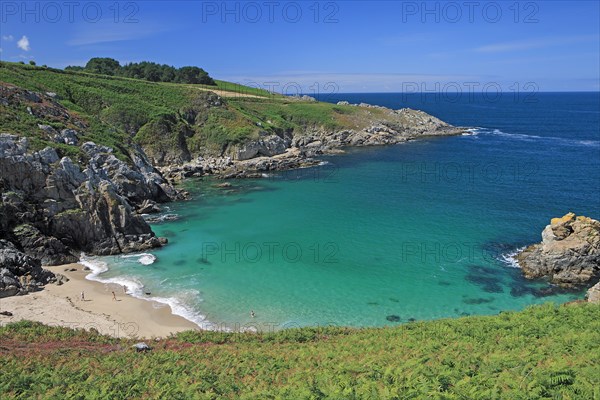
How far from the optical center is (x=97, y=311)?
35.9 metres

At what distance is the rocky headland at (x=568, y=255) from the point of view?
4166 cm

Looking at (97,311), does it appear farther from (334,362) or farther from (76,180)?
(334,362)

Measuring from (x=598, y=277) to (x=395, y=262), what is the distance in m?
19.5

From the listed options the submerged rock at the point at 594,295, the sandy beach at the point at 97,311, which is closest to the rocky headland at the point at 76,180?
the sandy beach at the point at 97,311

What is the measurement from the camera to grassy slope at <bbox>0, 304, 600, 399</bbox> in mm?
15898

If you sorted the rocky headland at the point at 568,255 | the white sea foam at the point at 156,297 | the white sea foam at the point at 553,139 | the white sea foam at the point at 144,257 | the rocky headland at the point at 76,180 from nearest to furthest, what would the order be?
the white sea foam at the point at 156,297, the rocky headland at the point at 568,255, the rocky headland at the point at 76,180, the white sea foam at the point at 144,257, the white sea foam at the point at 553,139

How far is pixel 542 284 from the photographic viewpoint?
136 feet

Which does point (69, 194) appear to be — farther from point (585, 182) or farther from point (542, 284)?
point (585, 182)

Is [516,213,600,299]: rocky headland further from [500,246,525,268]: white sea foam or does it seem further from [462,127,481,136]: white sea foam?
[462,127,481,136]: white sea foam

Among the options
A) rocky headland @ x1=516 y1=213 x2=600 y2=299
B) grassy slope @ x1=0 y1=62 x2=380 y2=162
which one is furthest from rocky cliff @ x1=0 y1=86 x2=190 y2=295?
rocky headland @ x1=516 y1=213 x2=600 y2=299

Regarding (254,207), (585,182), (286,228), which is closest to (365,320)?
(286,228)

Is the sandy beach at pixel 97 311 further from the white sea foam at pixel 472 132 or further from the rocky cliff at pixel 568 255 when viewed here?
the white sea foam at pixel 472 132

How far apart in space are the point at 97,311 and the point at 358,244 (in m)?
29.1

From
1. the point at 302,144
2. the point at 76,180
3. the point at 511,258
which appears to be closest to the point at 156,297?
the point at 76,180
